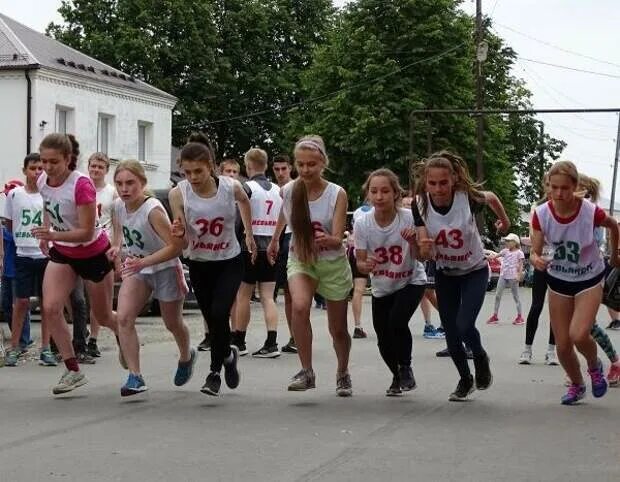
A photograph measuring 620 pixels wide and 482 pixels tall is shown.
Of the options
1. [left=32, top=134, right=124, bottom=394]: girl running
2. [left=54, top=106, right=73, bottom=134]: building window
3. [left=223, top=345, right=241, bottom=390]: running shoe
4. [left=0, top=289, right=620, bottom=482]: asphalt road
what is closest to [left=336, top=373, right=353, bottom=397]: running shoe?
[left=0, top=289, right=620, bottom=482]: asphalt road

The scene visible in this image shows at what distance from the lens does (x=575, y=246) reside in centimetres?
916

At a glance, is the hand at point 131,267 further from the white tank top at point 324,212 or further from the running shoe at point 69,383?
the white tank top at point 324,212

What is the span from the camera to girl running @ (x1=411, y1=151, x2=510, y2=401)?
366 inches

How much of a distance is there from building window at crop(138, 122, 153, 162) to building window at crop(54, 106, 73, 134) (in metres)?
5.22

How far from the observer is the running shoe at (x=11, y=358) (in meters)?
12.4

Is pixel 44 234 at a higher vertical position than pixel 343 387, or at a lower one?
higher

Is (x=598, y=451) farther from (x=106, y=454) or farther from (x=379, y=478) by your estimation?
(x=106, y=454)

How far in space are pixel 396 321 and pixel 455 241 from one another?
0.80m

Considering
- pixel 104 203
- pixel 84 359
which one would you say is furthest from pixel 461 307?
pixel 104 203

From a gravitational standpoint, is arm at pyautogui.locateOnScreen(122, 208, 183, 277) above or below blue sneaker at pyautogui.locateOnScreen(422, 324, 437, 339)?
above

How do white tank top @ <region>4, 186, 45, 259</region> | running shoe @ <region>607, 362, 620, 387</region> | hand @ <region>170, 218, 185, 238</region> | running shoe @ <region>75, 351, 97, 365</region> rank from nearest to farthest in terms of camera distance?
1. hand @ <region>170, 218, 185, 238</region>
2. running shoe @ <region>607, 362, 620, 387</region>
3. running shoe @ <region>75, 351, 97, 365</region>
4. white tank top @ <region>4, 186, 45, 259</region>

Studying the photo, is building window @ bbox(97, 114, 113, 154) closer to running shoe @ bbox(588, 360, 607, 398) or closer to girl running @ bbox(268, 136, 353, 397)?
girl running @ bbox(268, 136, 353, 397)

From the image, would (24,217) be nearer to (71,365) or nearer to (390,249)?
(71,365)

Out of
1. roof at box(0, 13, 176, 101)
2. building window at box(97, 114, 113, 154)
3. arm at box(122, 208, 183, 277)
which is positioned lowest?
arm at box(122, 208, 183, 277)
